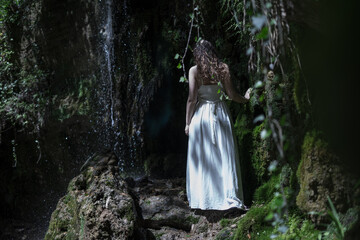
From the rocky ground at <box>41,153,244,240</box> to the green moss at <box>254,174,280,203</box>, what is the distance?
1.00ft

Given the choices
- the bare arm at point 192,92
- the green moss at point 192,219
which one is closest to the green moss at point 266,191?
the green moss at point 192,219

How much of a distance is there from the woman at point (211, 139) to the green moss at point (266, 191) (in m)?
0.26

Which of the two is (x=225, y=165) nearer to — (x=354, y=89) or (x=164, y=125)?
(x=354, y=89)

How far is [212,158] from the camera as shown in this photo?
4.54m

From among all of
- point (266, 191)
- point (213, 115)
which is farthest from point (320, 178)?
point (213, 115)

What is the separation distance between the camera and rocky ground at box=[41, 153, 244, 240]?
12.7ft

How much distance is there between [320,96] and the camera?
2.41 metres

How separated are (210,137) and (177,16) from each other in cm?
334

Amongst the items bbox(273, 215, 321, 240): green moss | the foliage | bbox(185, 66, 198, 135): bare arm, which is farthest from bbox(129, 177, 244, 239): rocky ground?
the foliage

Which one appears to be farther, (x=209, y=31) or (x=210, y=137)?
(x=209, y=31)

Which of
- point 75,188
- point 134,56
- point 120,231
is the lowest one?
point 120,231

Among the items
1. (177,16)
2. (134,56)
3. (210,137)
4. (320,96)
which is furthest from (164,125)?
(320,96)

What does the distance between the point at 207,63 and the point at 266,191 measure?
168 cm

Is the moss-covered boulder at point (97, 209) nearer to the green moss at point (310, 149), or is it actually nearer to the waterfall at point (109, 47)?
the green moss at point (310, 149)
